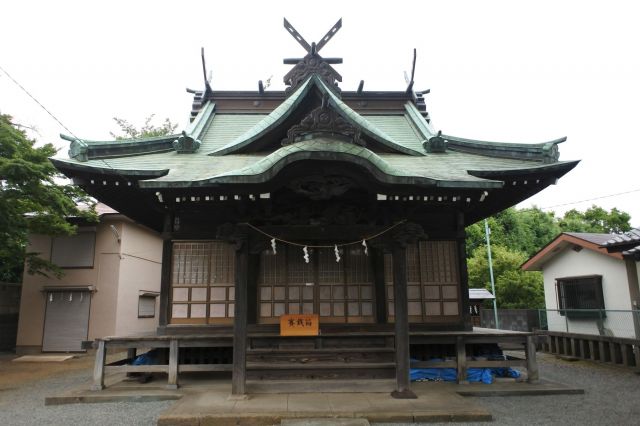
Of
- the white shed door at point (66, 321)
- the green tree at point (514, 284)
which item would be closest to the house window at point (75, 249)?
the white shed door at point (66, 321)

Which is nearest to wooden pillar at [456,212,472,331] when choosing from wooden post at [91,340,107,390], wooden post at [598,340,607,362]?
wooden post at [598,340,607,362]

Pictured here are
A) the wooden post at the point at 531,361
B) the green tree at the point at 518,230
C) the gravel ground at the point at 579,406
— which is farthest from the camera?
the green tree at the point at 518,230

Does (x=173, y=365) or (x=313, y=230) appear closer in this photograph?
(x=313, y=230)

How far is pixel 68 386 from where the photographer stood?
9.93 m

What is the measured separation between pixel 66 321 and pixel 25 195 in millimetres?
6069

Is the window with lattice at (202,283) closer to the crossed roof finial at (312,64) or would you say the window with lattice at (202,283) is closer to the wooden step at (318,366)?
the wooden step at (318,366)

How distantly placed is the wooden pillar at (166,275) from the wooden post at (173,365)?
857 mm

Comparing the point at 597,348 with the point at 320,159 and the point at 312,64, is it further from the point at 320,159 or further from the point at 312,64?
the point at 312,64

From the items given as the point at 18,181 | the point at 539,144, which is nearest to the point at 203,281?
the point at 18,181

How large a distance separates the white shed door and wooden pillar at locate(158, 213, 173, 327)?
894 centimetres

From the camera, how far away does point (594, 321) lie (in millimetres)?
14609

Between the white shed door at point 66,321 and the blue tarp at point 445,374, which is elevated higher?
the white shed door at point 66,321

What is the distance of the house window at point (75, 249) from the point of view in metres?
16.7

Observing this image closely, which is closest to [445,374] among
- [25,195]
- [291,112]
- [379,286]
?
[379,286]
